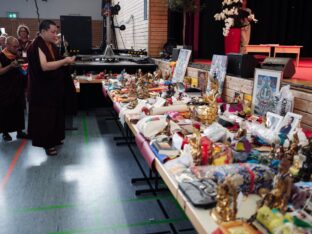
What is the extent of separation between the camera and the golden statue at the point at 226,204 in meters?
1.02

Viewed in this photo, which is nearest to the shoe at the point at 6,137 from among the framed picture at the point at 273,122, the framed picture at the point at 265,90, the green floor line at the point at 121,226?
the green floor line at the point at 121,226

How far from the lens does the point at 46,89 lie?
3.38 m

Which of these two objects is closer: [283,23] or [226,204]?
[226,204]

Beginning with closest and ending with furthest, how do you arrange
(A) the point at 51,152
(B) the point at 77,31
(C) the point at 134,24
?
(A) the point at 51,152 → (B) the point at 77,31 → (C) the point at 134,24

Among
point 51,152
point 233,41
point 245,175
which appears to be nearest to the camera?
point 245,175

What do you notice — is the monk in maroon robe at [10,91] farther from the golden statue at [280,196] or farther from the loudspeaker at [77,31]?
the golden statue at [280,196]

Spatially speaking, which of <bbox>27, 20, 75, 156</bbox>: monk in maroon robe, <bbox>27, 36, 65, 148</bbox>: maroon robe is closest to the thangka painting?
<bbox>27, 20, 75, 156</bbox>: monk in maroon robe

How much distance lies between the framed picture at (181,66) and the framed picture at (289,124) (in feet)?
7.76

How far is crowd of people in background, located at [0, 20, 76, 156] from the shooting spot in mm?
3246

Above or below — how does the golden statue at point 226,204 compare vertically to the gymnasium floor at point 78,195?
above

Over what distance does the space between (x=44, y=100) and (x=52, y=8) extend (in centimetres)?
1199

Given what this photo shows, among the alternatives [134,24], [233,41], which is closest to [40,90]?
[233,41]

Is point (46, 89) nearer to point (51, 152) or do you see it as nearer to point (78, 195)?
point (51, 152)

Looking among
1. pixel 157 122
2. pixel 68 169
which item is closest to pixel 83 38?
pixel 68 169
